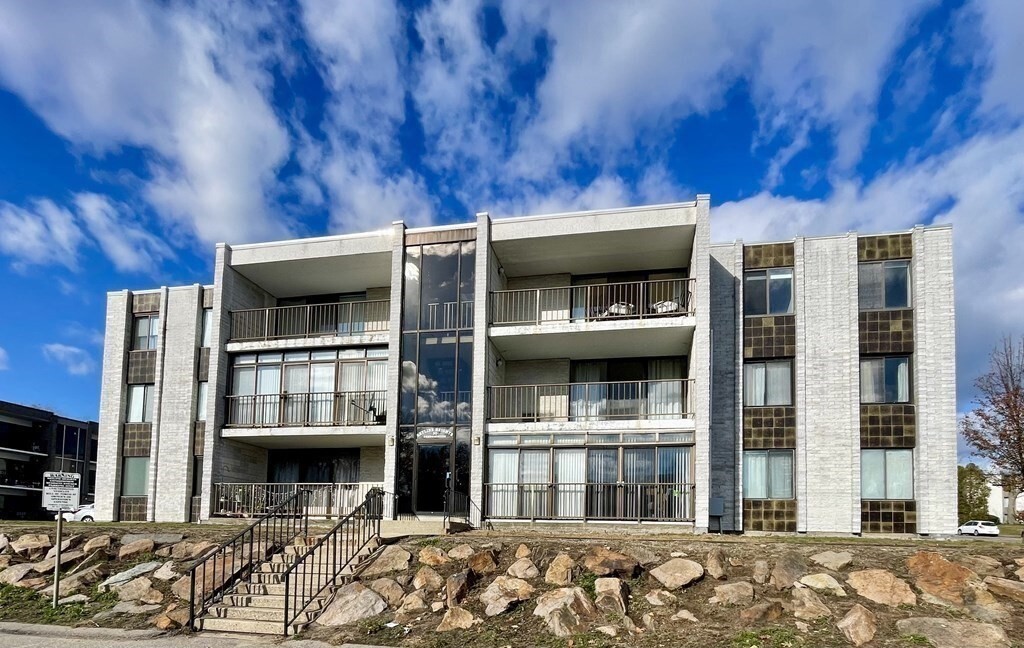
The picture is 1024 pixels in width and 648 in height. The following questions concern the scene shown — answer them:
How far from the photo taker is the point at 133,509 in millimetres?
23516

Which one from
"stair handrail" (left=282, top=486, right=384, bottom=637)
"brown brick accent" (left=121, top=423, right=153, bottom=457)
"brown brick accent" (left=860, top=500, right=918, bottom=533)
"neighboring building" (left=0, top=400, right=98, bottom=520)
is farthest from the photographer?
"neighboring building" (left=0, top=400, right=98, bottom=520)

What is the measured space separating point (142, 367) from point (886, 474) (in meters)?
22.7

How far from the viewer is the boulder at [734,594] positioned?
11.2 meters

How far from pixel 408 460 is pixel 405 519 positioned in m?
1.55

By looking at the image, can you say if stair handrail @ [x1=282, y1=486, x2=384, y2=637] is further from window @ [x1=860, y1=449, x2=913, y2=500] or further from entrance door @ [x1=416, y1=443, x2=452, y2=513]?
window @ [x1=860, y1=449, x2=913, y2=500]

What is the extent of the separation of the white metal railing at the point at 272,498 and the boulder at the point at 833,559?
12246 mm

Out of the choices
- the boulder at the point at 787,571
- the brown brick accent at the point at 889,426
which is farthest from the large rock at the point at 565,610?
the brown brick accent at the point at 889,426

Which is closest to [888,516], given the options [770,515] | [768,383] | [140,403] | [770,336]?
[770,515]

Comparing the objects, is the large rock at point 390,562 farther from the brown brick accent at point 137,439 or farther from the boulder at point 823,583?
the brown brick accent at point 137,439

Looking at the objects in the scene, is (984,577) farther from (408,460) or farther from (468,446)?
(408,460)

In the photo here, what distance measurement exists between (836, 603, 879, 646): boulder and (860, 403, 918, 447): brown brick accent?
962 cm

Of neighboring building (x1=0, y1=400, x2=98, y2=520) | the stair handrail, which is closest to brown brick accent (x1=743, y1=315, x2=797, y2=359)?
the stair handrail

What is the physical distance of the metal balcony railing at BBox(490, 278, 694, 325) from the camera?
65.9 feet

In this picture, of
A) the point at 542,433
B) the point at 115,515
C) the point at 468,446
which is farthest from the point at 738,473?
the point at 115,515
